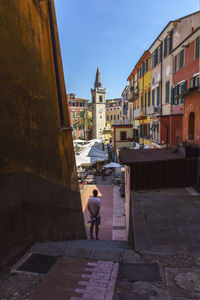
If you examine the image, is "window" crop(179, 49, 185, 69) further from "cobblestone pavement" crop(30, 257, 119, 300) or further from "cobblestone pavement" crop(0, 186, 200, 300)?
"cobblestone pavement" crop(30, 257, 119, 300)

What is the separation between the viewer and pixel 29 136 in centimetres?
470

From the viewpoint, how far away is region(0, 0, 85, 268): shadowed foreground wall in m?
3.98

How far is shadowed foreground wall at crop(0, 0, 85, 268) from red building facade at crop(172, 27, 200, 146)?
253 inches

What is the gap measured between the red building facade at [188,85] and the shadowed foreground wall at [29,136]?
642 centimetres

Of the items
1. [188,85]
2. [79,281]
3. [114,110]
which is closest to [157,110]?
[188,85]

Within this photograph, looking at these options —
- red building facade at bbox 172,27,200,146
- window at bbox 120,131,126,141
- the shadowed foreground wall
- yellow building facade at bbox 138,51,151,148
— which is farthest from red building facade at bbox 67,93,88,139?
the shadowed foreground wall

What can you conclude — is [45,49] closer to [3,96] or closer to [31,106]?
[31,106]

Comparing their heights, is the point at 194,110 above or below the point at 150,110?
below

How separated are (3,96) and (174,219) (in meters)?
5.45

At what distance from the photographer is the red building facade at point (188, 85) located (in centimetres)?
969

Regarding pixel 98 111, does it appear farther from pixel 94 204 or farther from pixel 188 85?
pixel 94 204

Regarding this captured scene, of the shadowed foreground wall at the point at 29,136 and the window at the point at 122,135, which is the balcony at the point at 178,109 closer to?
the shadowed foreground wall at the point at 29,136

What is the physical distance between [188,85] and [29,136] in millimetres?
12794

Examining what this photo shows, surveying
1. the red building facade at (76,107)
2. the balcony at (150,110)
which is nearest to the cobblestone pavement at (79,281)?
the balcony at (150,110)
